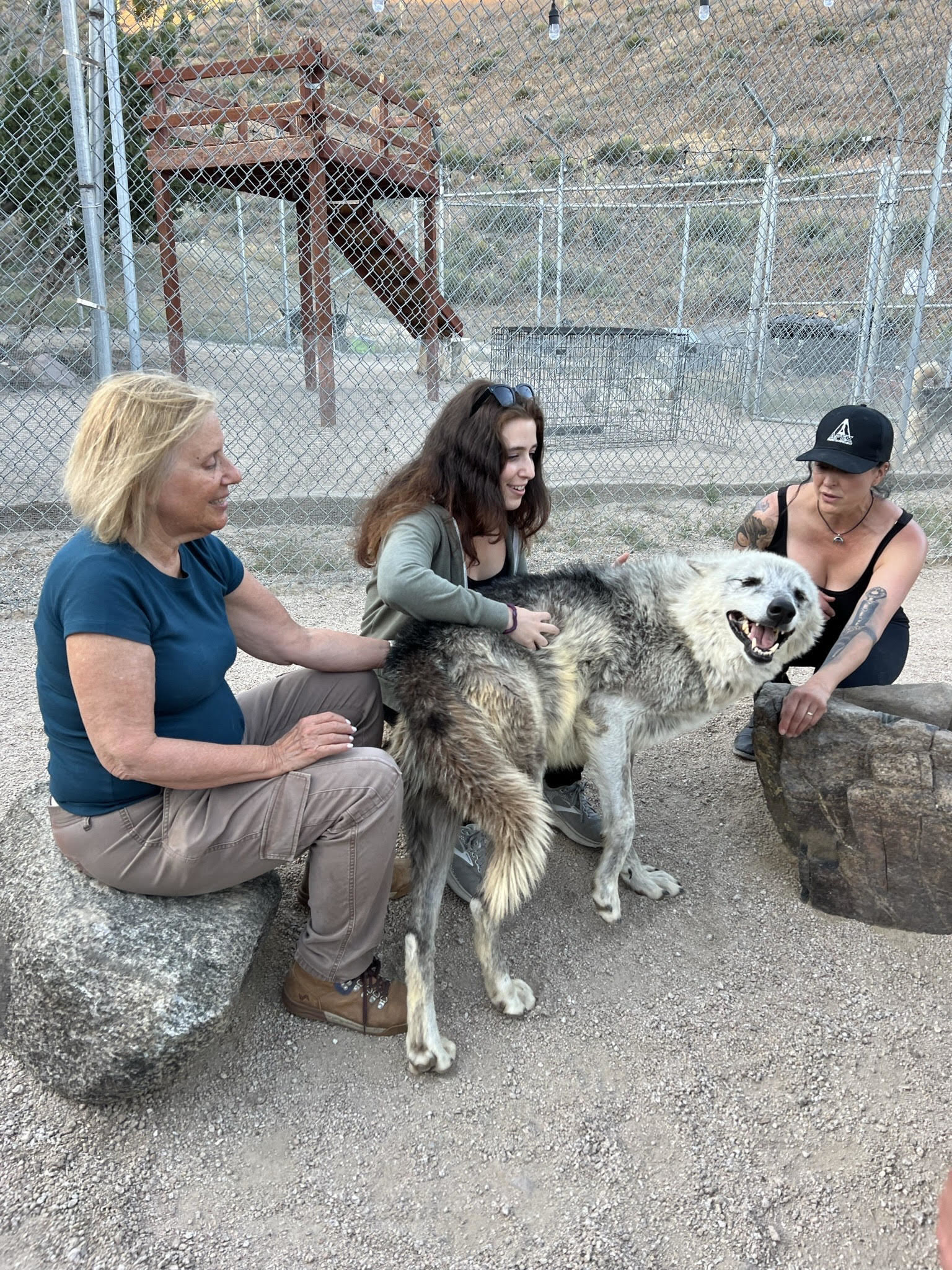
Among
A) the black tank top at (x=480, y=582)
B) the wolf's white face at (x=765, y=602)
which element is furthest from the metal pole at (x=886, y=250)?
the black tank top at (x=480, y=582)

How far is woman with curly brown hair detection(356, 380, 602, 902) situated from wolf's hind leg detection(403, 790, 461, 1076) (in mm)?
456

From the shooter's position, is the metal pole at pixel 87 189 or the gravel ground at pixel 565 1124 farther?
the metal pole at pixel 87 189

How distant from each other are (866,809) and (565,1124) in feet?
4.50

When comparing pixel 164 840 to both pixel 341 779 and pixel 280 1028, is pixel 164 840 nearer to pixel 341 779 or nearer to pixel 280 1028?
pixel 341 779

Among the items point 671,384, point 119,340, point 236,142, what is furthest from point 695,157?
point 236,142

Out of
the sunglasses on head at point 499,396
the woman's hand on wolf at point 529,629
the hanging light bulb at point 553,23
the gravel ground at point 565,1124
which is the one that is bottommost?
the gravel ground at point 565,1124

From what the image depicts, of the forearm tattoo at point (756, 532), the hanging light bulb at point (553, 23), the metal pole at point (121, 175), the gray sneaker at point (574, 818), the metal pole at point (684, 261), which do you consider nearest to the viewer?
the gray sneaker at point (574, 818)

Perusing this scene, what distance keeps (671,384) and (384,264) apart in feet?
10.4

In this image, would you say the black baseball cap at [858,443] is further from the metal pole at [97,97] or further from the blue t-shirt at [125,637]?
the metal pole at [97,97]

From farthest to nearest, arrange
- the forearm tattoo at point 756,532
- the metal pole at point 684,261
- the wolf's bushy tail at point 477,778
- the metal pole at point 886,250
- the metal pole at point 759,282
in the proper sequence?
1. the metal pole at point 684,261
2. the metal pole at point 759,282
3. the metal pole at point 886,250
4. the forearm tattoo at point 756,532
5. the wolf's bushy tail at point 477,778

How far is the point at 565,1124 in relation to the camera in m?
2.14

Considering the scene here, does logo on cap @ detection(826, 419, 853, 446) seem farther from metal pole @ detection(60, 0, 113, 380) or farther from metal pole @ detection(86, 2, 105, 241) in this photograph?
metal pole @ detection(86, 2, 105, 241)

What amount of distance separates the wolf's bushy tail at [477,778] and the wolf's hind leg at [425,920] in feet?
0.23

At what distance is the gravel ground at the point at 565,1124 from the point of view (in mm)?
1852
